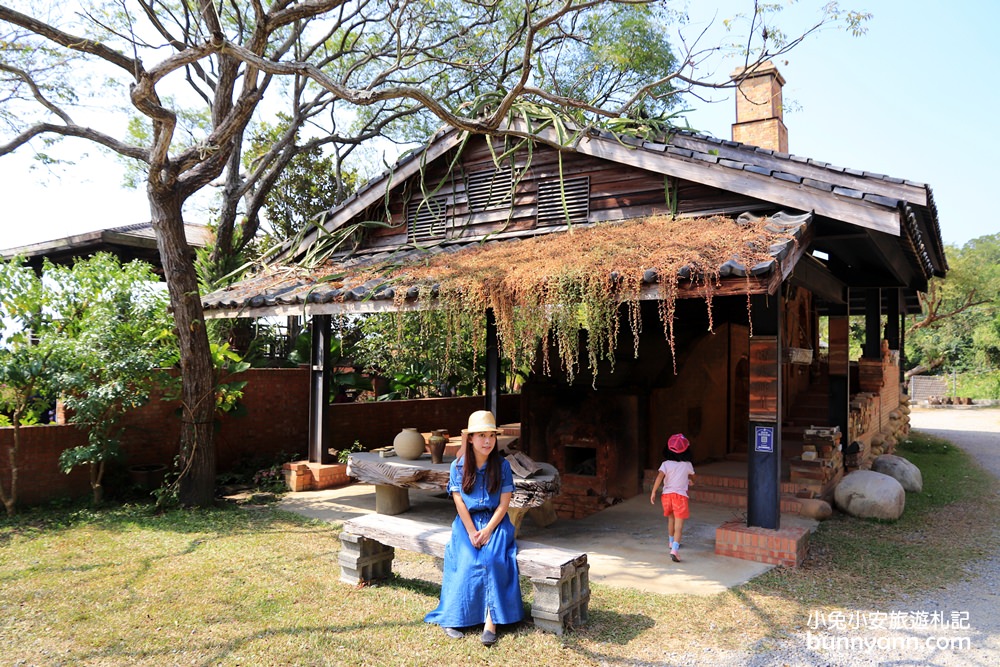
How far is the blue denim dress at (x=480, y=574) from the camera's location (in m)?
4.31

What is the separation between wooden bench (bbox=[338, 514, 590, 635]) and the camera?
4.29m

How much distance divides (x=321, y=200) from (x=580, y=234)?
35.6 ft

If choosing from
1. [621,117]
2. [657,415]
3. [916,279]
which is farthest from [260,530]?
[916,279]

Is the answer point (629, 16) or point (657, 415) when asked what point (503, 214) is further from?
point (629, 16)

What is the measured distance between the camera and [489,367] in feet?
28.7

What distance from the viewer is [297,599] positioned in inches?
195

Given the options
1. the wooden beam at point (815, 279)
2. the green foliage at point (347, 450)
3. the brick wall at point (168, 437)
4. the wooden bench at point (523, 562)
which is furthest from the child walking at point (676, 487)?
the brick wall at point (168, 437)

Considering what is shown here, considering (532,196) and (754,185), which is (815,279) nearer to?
(754,185)

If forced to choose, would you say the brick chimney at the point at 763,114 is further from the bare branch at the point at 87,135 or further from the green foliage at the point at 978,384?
the green foliage at the point at 978,384

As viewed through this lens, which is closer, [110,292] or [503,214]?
[110,292]

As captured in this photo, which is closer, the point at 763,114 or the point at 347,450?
the point at 763,114

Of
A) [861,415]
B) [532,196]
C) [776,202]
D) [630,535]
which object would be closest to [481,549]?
[630,535]

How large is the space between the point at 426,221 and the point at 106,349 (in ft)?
14.9

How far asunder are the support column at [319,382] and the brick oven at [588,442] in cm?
295
